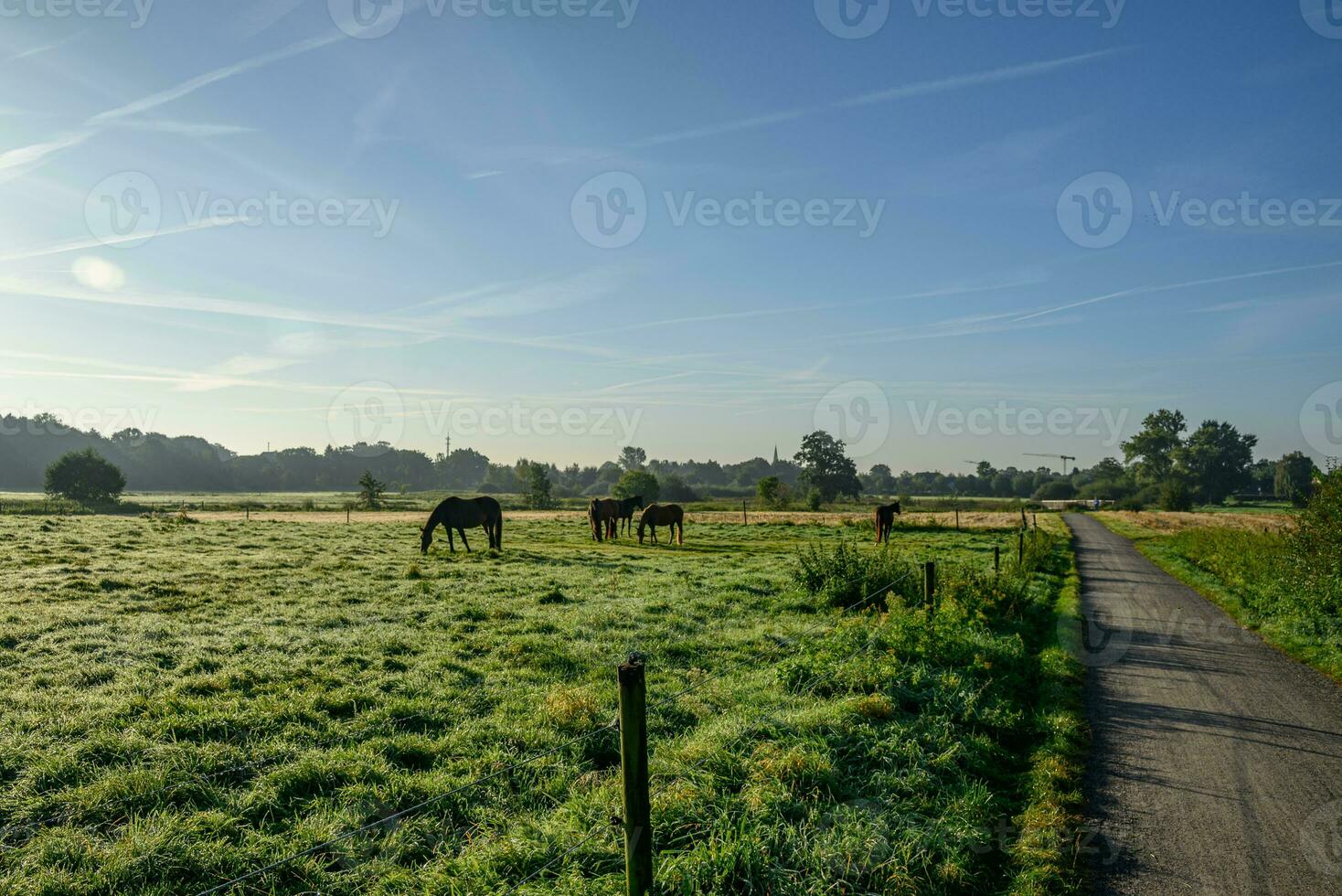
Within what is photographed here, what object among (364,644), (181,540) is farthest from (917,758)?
(181,540)

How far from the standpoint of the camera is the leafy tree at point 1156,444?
12294cm

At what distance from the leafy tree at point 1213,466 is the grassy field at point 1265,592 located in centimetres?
11713

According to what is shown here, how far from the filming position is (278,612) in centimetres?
1178

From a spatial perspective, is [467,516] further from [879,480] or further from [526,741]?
[879,480]

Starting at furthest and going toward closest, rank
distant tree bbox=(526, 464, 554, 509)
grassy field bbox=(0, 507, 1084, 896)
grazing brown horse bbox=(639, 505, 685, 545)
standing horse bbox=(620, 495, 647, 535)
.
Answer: distant tree bbox=(526, 464, 554, 509) < standing horse bbox=(620, 495, 647, 535) < grazing brown horse bbox=(639, 505, 685, 545) < grassy field bbox=(0, 507, 1084, 896)

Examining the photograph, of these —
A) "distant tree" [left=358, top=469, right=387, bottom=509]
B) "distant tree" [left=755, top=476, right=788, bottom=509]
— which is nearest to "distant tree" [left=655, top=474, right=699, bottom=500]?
"distant tree" [left=755, top=476, right=788, bottom=509]

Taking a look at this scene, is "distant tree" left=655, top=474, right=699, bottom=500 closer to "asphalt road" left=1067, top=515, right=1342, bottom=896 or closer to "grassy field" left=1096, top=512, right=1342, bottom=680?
"grassy field" left=1096, top=512, right=1342, bottom=680

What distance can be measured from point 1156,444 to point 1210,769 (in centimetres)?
15040

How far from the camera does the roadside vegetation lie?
10.8 m

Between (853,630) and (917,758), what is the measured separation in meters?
3.58

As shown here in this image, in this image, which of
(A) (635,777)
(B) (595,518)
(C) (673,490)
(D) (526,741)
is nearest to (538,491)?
(C) (673,490)

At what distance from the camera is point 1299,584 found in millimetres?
12398

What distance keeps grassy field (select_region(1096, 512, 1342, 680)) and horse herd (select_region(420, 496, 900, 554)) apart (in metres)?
8.68

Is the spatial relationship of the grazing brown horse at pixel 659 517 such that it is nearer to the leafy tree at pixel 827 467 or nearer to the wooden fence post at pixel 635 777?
the wooden fence post at pixel 635 777
